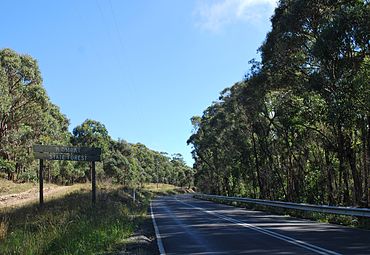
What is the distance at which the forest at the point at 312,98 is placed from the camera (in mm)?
19391

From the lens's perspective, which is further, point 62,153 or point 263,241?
point 62,153

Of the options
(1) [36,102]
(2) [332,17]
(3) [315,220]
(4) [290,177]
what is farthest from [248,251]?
(1) [36,102]

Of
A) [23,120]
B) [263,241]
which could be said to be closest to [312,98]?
[263,241]

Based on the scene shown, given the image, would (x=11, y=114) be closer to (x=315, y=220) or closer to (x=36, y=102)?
(x=36, y=102)

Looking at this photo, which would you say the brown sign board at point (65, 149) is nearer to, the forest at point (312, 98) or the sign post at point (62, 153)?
the sign post at point (62, 153)

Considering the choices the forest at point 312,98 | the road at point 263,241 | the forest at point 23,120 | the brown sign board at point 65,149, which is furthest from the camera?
the forest at point 23,120

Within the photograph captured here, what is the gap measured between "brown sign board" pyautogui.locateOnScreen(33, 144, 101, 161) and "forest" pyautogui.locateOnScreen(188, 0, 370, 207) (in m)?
11.5

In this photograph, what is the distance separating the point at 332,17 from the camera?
20.1 meters

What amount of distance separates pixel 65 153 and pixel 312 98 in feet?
52.4

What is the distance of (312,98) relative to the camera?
1092 inches

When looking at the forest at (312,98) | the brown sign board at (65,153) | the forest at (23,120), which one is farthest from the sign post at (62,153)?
the forest at (23,120)

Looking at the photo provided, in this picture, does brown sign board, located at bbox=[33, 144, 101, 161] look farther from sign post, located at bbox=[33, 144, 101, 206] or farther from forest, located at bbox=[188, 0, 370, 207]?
forest, located at bbox=[188, 0, 370, 207]

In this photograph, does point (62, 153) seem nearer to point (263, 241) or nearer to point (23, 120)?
point (263, 241)

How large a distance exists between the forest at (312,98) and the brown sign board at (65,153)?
1148cm
